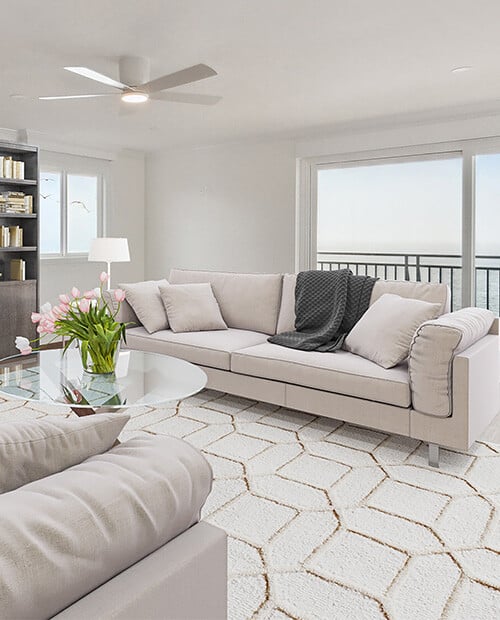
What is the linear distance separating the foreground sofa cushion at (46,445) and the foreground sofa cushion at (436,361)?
6.78 ft

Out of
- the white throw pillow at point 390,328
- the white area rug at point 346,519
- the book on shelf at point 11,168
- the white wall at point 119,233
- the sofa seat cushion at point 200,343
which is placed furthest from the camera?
the white wall at point 119,233

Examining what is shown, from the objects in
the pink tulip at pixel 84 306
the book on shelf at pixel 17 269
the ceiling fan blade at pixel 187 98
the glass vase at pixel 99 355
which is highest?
the ceiling fan blade at pixel 187 98

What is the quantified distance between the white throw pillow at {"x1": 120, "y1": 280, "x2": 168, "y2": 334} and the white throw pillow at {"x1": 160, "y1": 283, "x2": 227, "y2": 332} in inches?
3.0

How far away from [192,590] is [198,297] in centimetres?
354

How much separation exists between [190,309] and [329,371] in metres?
1.49

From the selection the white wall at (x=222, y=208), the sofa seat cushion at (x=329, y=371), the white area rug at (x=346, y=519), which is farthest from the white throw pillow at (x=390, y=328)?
the white wall at (x=222, y=208)

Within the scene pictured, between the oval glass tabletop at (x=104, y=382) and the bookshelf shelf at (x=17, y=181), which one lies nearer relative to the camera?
the oval glass tabletop at (x=104, y=382)

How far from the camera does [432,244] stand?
5410 millimetres

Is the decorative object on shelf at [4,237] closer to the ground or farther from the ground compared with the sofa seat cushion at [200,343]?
farther from the ground

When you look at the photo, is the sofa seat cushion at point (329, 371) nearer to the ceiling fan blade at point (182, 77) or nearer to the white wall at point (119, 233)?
the ceiling fan blade at point (182, 77)

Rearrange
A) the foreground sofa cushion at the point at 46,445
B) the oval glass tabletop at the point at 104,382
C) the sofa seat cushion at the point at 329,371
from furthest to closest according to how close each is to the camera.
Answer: the sofa seat cushion at the point at 329,371 → the oval glass tabletop at the point at 104,382 → the foreground sofa cushion at the point at 46,445

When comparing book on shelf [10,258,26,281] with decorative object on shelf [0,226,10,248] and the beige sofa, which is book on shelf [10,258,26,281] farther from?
the beige sofa

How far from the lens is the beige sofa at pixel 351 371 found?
2.70m

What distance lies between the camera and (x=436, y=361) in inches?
106
